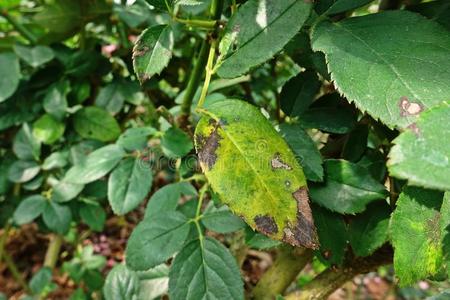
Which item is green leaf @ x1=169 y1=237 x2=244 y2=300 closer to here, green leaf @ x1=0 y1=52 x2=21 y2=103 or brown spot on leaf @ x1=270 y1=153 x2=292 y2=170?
brown spot on leaf @ x1=270 y1=153 x2=292 y2=170

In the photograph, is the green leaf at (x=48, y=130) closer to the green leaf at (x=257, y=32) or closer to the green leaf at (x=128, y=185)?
the green leaf at (x=128, y=185)

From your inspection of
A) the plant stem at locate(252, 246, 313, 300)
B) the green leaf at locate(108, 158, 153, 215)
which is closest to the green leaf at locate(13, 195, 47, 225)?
the green leaf at locate(108, 158, 153, 215)

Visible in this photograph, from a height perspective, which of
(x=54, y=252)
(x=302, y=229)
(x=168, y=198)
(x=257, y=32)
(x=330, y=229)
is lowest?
(x=54, y=252)

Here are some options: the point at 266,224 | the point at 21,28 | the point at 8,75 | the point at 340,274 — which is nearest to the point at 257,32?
the point at 266,224

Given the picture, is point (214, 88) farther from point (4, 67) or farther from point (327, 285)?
point (4, 67)

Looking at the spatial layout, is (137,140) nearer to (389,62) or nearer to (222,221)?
(222,221)

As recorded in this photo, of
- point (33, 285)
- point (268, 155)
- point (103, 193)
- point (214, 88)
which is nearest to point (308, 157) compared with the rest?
point (268, 155)
